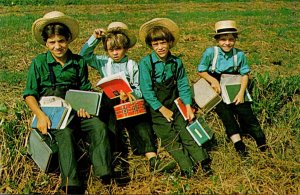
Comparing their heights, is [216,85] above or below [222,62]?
below

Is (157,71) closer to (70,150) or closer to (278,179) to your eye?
(70,150)

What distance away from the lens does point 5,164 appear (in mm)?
3953

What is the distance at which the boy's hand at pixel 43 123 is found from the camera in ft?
12.5

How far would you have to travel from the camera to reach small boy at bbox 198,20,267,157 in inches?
177

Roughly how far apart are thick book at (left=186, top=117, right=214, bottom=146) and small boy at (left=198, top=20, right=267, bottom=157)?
11.9 inches

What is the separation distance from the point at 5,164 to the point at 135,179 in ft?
4.01

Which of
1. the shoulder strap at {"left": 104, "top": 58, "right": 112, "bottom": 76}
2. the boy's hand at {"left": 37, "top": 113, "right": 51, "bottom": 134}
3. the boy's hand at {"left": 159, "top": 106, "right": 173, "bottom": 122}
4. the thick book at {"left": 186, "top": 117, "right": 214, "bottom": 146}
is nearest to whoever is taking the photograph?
the boy's hand at {"left": 37, "top": 113, "right": 51, "bottom": 134}

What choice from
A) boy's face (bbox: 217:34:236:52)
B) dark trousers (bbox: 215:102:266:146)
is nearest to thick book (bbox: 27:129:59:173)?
dark trousers (bbox: 215:102:266:146)

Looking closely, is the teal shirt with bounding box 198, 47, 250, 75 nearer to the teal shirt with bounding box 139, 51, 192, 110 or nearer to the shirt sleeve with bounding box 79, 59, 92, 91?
the teal shirt with bounding box 139, 51, 192, 110

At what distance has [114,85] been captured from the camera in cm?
416

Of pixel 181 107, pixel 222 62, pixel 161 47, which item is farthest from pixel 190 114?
pixel 222 62

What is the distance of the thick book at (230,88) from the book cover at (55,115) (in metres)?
1.77

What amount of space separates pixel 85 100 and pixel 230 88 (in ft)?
5.37

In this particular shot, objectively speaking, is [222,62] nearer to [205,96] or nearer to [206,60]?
[206,60]
